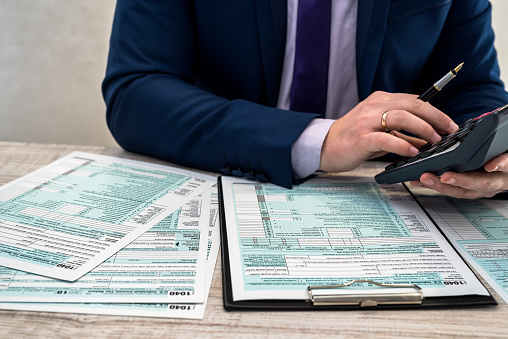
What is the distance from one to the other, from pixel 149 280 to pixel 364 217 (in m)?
0.32

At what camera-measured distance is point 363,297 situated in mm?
476

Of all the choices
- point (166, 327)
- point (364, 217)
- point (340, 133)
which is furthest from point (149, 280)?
point (340, 133)

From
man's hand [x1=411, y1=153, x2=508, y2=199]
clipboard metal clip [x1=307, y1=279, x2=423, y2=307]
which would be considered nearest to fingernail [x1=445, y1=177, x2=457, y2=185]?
man's hand [x1=411, y1=153, x2=508, y2=199]

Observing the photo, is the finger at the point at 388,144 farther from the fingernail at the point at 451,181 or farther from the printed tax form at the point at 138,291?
the printed tax form at the point at 138,291

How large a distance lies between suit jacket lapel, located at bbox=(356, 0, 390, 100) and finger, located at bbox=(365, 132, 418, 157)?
0.32m

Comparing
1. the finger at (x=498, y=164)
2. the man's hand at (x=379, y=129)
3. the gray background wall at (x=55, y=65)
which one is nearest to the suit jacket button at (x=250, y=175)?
the man's hand at (x=379, y=129)

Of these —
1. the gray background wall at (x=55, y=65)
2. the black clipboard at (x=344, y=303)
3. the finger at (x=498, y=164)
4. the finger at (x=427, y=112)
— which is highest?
the finger at (x=427, y=112)

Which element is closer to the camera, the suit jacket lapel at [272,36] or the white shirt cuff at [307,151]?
the white shirt cuff at [307,151]

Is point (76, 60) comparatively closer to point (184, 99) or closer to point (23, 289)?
point (184, 99)

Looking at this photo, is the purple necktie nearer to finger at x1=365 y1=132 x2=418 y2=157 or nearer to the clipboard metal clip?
finger at x1=365 y1=132 x2=418 y2=157

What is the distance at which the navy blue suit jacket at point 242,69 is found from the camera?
32.6 inches

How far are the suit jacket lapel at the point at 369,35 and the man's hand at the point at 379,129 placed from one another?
0.22 meters

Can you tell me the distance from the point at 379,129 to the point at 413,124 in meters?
0.06

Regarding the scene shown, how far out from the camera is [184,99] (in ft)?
2.89
